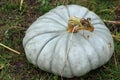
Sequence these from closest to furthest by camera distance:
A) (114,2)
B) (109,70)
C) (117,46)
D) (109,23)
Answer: (109,70) < (117,46) < (109,23) < (114,2)

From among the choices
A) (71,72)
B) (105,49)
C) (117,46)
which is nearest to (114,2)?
(117,46)

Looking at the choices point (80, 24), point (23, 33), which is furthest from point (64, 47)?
point (23, 33)

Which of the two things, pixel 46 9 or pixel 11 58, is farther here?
pixel 46 9

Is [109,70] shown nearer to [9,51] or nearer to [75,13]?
[75,13]

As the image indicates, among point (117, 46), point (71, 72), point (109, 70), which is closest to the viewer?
point (71, 72)

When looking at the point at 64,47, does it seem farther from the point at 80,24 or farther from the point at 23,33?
the point at 23,33

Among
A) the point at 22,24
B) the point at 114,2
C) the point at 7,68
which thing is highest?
the point at 114,2

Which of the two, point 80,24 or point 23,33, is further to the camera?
point 23,33

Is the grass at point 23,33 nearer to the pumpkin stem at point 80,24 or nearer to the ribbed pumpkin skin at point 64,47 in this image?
the ribbed pumpkin skin at point 64,47
